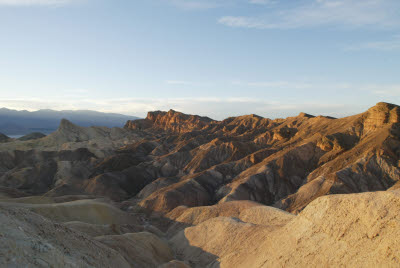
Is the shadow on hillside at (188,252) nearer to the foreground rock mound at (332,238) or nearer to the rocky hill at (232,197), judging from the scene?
the rocky hill at (232,197)

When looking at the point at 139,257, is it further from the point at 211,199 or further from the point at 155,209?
the point at 211,199

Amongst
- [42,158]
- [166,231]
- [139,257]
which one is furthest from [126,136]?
[139,257]

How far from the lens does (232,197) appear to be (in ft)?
137

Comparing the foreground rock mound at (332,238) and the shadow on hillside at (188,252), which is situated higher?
the foreground rock mound at (332,238)

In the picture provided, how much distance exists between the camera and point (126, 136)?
119 meters

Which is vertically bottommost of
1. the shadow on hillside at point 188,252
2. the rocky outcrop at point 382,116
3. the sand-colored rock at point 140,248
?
the shadow on hillside at point 188,252

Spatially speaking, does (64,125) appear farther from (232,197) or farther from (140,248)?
(140,248)

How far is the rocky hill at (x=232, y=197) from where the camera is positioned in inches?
581

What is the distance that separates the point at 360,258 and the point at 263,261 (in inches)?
212

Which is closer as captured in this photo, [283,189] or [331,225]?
[331,225]

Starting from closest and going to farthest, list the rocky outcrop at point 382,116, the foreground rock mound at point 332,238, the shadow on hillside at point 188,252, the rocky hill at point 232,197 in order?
→ the foreground rock mound at point 332,238
the rocky hill at point 232,197
the shadow on hillside at point 188,252
the rocky outcrop at point 382,116

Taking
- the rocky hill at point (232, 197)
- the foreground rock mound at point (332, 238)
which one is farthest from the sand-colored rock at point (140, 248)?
the foreground rock mound at point (332, 238)

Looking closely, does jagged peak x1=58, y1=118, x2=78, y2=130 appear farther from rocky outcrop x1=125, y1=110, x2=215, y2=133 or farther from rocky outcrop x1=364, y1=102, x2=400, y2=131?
rocky outcrop x1=364, y1=102, x2=400, y2=131

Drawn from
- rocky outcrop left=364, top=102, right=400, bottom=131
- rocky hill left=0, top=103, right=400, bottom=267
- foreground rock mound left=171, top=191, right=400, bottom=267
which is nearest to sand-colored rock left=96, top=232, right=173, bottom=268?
rocky hill left=0, top=103, right=400, bottom=267
